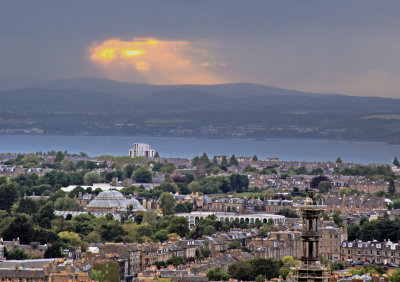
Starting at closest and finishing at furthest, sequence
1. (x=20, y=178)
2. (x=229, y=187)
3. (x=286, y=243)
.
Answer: (x=286, y=243) < (x=20, y=178) < (x=229, y=187)

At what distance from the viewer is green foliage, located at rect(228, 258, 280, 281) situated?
6062 cm

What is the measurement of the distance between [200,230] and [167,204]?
29.2m

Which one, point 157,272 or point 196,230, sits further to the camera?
point 196,230

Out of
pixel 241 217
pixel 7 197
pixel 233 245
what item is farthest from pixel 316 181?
pixel 233 245

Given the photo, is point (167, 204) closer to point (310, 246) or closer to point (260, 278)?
point (260, 278)

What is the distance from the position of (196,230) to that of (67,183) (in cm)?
5871

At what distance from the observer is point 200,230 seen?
8644 cm

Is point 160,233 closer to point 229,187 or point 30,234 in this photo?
point 30,234

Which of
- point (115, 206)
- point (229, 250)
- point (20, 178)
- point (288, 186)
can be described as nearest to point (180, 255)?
point (229, 250)

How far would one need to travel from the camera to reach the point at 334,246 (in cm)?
8062

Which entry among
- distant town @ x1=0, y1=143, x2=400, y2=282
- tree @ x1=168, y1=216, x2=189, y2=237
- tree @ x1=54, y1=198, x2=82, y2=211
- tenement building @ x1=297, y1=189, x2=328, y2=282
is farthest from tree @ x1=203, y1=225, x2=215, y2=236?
tenement building @ x1=297, y1=189, x2=328, y2=282

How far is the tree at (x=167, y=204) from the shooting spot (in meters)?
111

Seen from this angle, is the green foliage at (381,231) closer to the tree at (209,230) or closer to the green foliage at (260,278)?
the tree at (209,230)

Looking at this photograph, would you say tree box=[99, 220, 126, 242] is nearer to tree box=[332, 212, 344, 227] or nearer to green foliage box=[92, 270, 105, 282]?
tree box=[332, 212, 344, 227]
